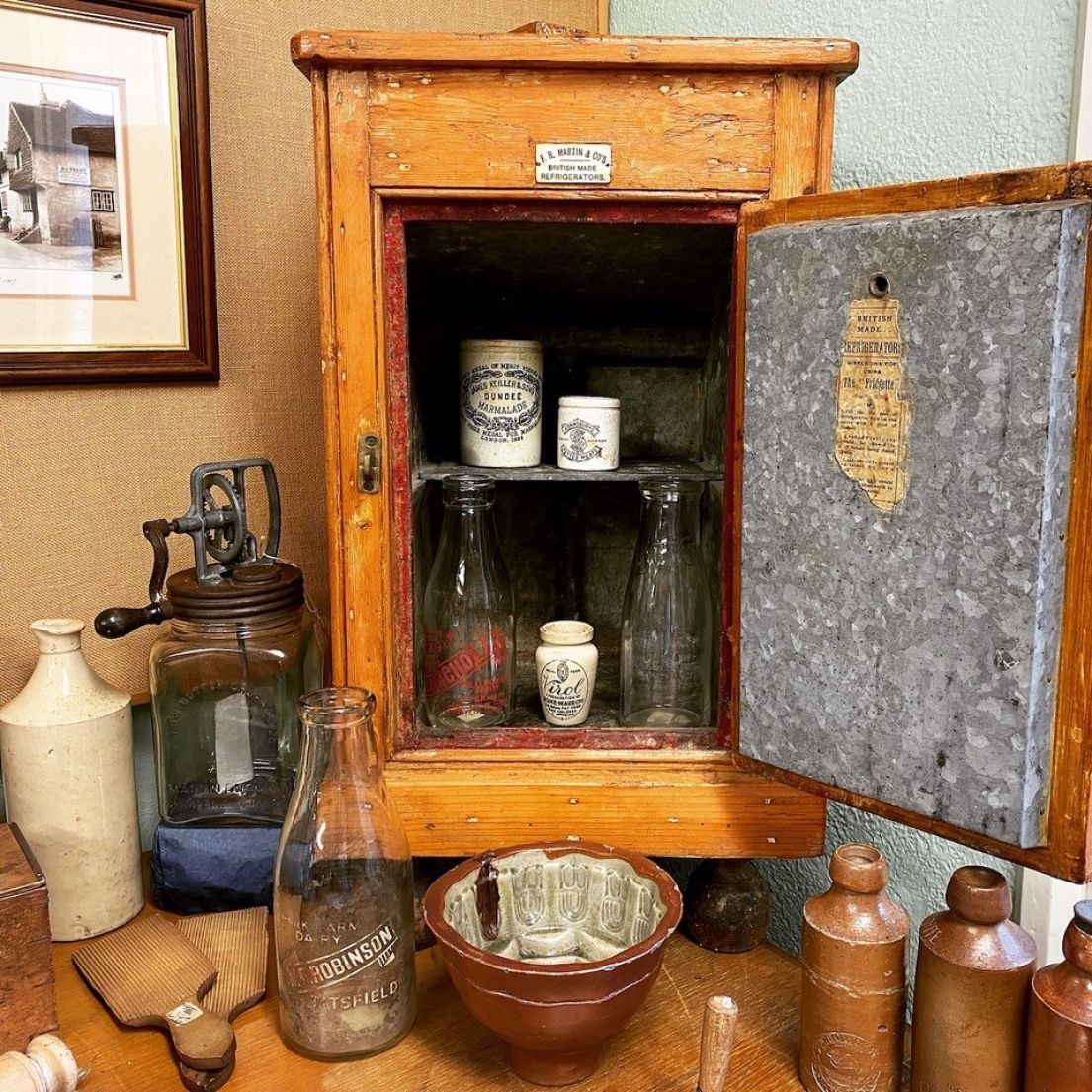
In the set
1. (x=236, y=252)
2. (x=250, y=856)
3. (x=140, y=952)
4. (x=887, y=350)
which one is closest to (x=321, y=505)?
(x=236, y=252)

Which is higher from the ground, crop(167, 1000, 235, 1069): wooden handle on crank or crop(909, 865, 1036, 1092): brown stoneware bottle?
crop(909, 865, 1036, 1092): brown stoneware bottle

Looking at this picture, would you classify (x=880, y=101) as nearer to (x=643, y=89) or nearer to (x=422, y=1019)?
(x=643, y=89)

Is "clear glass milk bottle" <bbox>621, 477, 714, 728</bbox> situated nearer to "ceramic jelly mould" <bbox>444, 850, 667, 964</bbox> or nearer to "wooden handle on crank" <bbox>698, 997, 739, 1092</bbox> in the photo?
"ceramic jelly mould" <bbox>444, 850, 667, 964</bbox>

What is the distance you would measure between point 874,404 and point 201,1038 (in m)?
0.71

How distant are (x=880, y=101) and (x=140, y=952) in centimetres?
114

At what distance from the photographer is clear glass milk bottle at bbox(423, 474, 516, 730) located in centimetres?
109

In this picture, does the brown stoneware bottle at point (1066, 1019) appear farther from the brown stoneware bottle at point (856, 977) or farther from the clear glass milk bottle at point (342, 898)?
the clear glass milk bottle at point (342, 898)

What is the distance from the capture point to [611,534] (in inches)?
53.1

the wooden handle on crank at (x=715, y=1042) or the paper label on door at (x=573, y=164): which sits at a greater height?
the paper label on door at (x=573, y=164)

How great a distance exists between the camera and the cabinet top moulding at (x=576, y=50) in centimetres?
82

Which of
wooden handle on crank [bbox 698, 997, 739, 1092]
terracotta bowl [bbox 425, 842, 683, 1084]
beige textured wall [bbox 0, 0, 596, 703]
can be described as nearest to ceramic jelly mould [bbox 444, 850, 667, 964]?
terracotta bowl [bbox 425, 842, 683, 1084]

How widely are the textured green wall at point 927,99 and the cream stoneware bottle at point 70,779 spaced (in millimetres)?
782

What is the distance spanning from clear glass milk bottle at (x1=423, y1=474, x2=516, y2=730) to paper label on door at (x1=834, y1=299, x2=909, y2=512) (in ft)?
1.39

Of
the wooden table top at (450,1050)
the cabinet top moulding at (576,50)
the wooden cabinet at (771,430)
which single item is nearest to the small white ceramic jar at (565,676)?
the wooden cabinet at (771,430)
